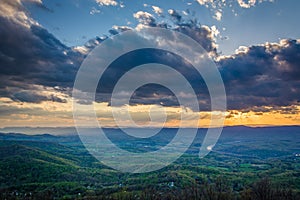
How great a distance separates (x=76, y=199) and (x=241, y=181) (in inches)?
3528

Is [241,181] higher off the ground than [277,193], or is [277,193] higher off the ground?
[277,193]

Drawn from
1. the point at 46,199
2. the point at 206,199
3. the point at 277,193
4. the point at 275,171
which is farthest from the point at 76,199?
the point at 275,171

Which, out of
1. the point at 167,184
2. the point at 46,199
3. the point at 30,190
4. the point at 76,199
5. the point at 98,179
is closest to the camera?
the point at 46,199

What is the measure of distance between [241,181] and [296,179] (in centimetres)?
2811

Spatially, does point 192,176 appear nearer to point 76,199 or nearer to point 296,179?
point 296,179

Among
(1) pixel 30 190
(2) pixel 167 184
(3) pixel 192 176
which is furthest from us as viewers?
(3) pixel 192 176

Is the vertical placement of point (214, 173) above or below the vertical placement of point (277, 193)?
below

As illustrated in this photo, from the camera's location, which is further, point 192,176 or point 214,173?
point 214,173

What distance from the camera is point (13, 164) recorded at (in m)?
189

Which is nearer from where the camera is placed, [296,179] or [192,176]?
[296,179]

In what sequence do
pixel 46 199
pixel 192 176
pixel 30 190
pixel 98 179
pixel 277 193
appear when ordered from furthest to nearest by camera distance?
pixel 98 179, pixel 192 176, pixel 30 190, pixel 46 199, pixel 277 193

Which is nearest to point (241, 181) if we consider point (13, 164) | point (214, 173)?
point (214, 173)

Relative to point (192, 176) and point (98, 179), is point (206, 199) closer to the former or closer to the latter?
point (192, 176)

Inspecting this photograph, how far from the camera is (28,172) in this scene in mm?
175875
